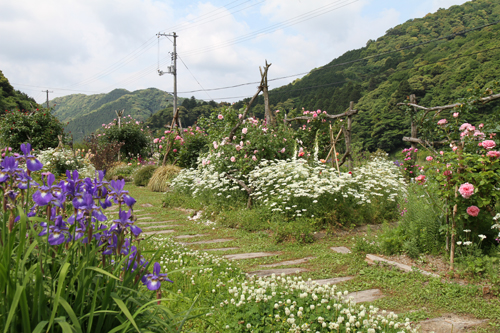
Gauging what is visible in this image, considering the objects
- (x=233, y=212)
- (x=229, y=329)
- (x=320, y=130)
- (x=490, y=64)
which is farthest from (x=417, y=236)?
(x=490, y=64)

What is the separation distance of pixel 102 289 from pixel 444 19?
38062mm

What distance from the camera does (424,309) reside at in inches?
92.1

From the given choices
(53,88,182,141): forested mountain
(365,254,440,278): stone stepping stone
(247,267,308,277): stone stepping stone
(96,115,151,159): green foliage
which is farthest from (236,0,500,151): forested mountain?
(53,88,182,141): forested mountain

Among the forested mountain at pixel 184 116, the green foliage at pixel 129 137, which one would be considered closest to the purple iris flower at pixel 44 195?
the green foliage at pixel 129 137

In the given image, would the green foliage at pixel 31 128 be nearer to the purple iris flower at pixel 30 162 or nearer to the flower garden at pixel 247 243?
the flower garden at pixel 247 243

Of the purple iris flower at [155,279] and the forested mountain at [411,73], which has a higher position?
the forested mountain at [411,73]

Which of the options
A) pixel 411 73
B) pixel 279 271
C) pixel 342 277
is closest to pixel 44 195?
pixel 279 271

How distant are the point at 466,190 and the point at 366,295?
135 centimetres

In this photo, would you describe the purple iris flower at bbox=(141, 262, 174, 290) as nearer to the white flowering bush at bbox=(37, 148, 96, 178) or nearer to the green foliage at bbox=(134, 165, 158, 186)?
the white flowering bush at bbox=(37, 148, 96, 178)

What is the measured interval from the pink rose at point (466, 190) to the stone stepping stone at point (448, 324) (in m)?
1.12

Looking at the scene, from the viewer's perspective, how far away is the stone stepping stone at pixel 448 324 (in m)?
2.06

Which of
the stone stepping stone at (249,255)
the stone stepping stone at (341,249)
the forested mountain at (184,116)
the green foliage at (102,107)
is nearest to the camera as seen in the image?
the stone stepping stone at (249,255)

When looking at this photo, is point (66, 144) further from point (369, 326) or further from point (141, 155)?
point (369, 326)

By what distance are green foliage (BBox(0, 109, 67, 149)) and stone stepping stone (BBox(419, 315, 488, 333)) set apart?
14.4 m
